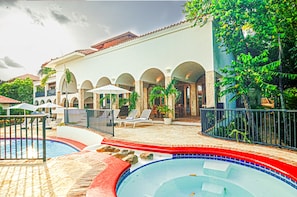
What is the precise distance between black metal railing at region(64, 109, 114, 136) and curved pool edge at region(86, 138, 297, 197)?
134 cm

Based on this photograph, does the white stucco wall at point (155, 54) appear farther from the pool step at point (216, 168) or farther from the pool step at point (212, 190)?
the pool step at point (212, 190)

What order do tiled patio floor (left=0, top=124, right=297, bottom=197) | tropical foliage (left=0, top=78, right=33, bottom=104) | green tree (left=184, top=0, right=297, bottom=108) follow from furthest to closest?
tropical foliage (left=0, top=78, right=33, bottom=104) → green tree (left=184, top=0, right=297, bottom=108) → tiled patio floor (left=0, top=124, right=297, bottom=197)

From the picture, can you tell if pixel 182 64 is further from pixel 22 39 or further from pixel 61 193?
pixel 22 39

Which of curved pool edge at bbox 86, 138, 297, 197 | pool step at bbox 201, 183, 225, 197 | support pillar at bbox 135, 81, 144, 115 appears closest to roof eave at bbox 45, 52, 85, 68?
support pillar at bbox 135, 81, 144, 115

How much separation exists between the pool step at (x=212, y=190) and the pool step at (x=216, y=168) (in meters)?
0.38

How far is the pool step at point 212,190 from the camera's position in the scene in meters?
3.70

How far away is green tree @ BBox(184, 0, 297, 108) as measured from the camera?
6.70 meters

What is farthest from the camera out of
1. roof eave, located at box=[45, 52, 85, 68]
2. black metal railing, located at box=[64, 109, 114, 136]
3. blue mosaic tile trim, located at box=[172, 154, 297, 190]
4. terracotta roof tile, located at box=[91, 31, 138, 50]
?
terracotta roof tile, located at box=[91, 31, 138, 50]

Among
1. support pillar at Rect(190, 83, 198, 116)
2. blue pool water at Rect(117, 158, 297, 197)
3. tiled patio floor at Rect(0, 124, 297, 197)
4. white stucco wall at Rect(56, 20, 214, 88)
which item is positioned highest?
white stucco wall at Rect(56, 20, 214, 88)

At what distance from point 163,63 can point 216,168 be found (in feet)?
29.6

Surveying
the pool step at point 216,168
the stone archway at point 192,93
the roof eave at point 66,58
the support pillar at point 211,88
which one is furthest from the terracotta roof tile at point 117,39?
the pool step at point 216,168

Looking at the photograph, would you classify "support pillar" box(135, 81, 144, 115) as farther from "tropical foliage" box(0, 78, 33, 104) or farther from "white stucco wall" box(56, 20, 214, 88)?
"tropical foliage" box(0, 78, 33, 104)

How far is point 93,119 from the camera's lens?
355 inches

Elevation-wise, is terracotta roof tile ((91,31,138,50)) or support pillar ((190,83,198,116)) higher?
terracotta roof tile ((91,31,138,50))
